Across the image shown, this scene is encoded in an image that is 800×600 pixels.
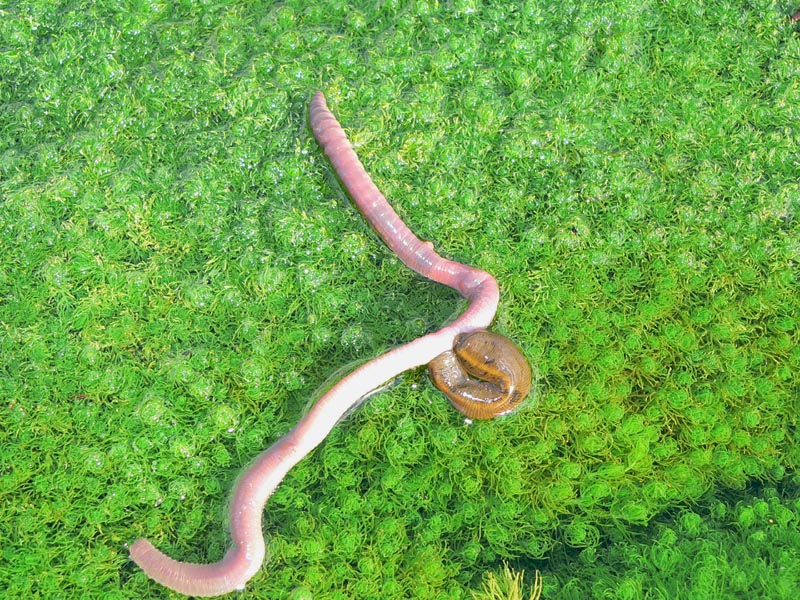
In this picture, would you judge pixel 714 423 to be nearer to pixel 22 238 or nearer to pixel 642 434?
pixel 642 434

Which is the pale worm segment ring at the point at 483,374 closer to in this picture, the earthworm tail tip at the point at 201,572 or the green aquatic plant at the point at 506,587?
the green aquatic plant at the point at 506,587

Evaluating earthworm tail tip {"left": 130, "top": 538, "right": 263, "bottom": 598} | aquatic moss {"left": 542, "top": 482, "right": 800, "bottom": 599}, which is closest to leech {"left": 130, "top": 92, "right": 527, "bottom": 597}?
earthworm tail tip {"left": 130, "top": 538, "right": 263, "bottom": 598}

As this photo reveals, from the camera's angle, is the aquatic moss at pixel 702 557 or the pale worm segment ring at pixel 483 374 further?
the pale worm segment ring at pixel 483 374

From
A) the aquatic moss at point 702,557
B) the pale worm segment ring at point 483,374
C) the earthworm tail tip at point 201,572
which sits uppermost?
the pale worm segment ring at point 483,374

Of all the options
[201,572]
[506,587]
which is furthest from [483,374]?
[201,572]

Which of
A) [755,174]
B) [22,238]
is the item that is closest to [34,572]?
[22,238]

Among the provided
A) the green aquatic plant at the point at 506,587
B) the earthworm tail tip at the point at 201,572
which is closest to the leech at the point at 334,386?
the earthworm tail tip at the point at 201,572
